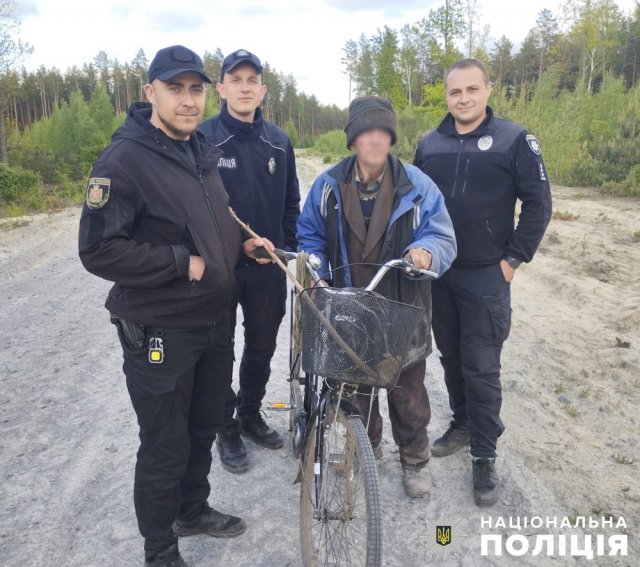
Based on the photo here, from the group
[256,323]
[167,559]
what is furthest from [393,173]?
[167,559]

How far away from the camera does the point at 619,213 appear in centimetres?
1234

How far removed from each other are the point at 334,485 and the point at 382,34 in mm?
61662

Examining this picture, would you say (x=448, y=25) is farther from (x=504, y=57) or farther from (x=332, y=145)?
(x=504, y=57)

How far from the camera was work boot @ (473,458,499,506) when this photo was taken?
11.1 feet

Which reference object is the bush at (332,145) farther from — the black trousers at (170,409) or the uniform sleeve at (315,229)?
the black trousers at (170,409)

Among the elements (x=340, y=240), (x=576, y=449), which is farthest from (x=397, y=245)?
(x=576, y=449)

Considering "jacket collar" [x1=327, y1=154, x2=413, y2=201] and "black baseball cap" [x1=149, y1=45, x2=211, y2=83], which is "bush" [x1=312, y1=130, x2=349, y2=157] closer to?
"jacket collar" [x1=327, y1=154, x2=413, y2=201]

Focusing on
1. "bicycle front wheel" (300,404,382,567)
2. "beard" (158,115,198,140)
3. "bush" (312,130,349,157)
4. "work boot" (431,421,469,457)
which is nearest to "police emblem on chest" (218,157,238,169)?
"beard" (158,115,198,140)

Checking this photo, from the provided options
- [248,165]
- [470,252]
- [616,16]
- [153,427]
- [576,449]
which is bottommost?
[576,449]

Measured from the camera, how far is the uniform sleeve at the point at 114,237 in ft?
7.59

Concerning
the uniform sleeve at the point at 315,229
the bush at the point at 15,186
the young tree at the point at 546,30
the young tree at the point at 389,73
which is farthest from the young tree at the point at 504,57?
the uniform sleeve at the point at 315,229

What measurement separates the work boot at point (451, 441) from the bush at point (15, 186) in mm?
16498

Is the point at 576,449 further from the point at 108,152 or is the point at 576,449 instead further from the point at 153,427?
the point at 108,152

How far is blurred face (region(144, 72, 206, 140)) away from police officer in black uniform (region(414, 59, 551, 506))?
1.72 metres
